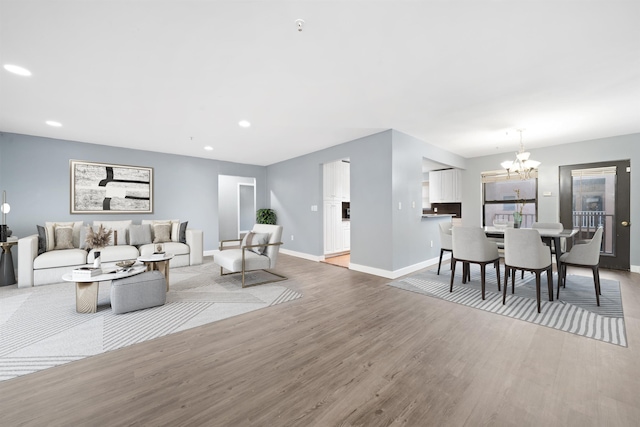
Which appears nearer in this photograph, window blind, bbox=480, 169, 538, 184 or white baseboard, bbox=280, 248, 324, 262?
window blind, bbox=480, 169, 538, 184

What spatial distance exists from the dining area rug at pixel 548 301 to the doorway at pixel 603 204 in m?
1.26

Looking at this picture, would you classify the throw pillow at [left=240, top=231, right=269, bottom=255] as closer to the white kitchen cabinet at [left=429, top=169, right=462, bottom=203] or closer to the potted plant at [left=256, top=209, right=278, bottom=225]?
the potted plant at [left=256, top=209, right=278, bottom=225]

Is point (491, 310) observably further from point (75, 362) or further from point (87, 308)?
point (87, 308)

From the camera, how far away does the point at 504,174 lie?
6188 millimetres

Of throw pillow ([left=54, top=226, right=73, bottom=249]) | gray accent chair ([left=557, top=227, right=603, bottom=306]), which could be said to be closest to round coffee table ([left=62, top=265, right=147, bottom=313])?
throw pillow ([left=54, top=226, right=73, bottom=249])

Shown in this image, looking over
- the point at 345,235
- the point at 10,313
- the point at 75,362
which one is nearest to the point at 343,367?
the point at 75,362

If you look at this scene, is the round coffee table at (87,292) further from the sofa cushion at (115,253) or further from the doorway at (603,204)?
the doorway at (603,204)

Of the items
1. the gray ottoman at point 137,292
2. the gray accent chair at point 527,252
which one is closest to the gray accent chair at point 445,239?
the gray accent chair at point 527,252

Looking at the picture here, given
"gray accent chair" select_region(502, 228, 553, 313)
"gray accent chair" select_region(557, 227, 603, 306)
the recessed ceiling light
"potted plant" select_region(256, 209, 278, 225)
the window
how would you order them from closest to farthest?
1. the recessed ceiling light
2. "gray accent chair" select_region(502, 228, 553, 313)
3. "gray accent chair" select_region(557, 227, 603, 306)
4. the window
5. "potted plant" select_region(256, 209, 278, 225)

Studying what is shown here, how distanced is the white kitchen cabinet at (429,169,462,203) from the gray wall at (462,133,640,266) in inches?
6.6

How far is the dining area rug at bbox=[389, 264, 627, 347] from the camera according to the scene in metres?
2.57

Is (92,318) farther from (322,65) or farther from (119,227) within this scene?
(322,65)

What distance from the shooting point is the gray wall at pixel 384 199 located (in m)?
4.47

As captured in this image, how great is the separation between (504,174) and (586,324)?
14.6 ft
